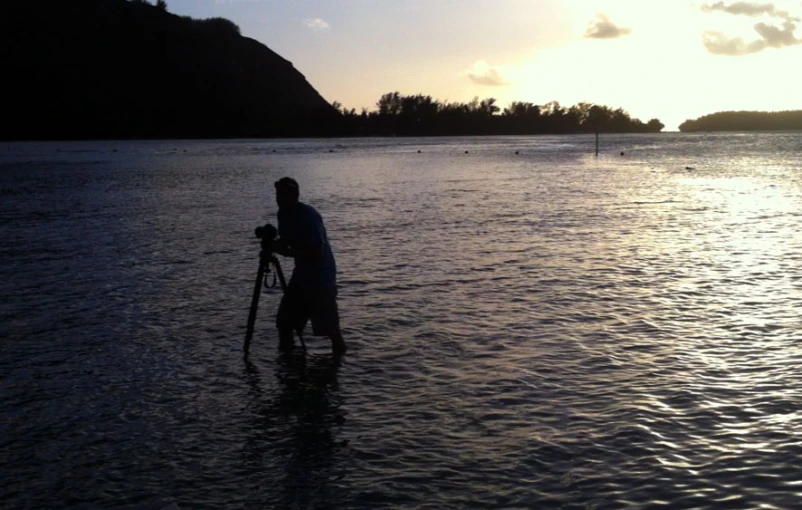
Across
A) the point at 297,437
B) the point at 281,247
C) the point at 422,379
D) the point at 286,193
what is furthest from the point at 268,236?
the point at 297,437

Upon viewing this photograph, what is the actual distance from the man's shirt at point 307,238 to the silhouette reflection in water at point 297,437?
1.02 m

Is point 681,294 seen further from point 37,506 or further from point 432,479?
point 37,506

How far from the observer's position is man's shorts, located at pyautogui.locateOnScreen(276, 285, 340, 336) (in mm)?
9250

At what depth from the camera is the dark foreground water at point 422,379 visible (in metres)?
6.47

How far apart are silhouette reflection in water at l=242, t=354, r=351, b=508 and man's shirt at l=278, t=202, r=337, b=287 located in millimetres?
1016

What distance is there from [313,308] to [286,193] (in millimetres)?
1340

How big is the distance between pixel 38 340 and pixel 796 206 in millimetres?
24886

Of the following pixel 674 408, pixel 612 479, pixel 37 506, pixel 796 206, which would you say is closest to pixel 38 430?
pixel 37 506

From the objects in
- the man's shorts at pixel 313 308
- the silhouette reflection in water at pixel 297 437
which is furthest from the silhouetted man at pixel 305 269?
the silhouette reflection in water at pixel 297 437

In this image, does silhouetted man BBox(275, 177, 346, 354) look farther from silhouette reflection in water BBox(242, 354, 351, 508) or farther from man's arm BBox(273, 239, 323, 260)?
silhouette reflection in water BBox(242, 354, 351, 508)

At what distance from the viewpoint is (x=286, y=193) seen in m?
8.80

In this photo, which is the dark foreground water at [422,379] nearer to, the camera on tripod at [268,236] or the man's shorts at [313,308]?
the man's shorts at [313,308]

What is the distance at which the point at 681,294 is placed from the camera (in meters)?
13.0

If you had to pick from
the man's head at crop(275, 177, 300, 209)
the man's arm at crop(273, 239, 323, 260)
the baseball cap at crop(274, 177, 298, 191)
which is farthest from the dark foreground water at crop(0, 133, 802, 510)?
the baseball cap at crop(274, 177, 298, 191)
